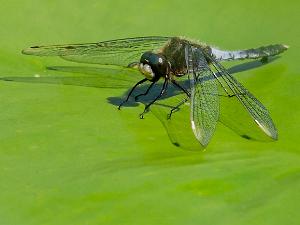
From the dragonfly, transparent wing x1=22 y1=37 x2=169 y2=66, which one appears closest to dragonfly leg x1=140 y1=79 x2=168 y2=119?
the dragonfly

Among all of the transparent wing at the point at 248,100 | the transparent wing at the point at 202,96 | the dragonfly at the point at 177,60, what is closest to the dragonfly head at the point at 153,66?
the dragonfly at the point at 177,60

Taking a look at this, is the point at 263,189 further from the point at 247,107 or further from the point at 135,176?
the point at 247,107

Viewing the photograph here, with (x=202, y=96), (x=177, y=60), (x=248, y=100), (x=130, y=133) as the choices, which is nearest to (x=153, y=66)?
(x=177, y=60)

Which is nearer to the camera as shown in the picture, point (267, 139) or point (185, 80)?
point (267, 139)

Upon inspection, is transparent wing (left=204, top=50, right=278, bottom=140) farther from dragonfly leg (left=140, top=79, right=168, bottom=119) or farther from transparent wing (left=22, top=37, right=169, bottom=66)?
transparent wing (left=22, top=37, right=169, bottom=66)

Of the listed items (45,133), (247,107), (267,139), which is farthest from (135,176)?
(247,107)

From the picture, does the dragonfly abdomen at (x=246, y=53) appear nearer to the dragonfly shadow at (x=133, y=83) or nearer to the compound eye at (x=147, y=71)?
the dragonfly shadow at (x=133, y=83)

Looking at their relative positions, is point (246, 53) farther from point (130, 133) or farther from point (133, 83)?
point (130, 133)
